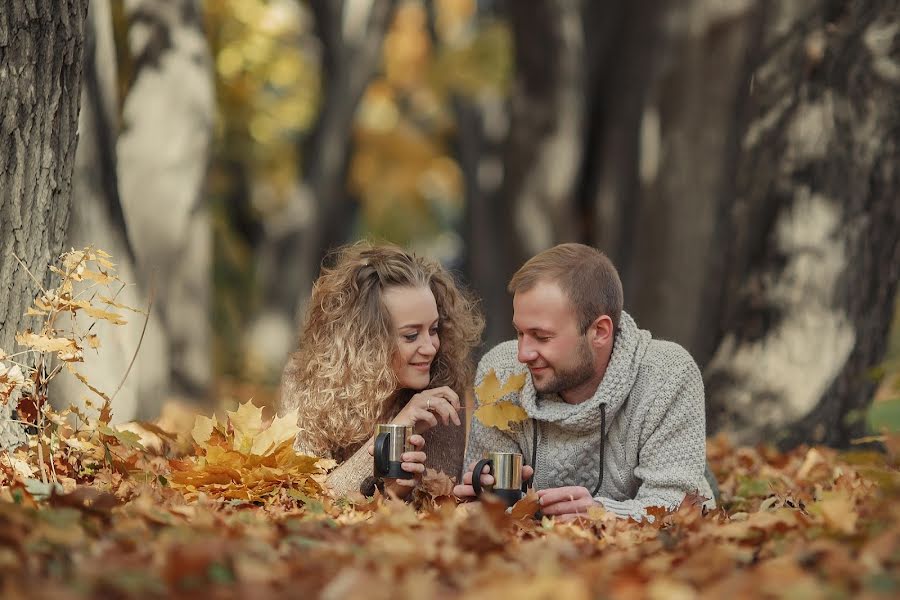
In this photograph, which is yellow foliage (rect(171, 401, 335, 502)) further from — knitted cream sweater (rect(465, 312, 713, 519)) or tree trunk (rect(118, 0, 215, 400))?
tree trunk (rect(118, 0, 215, 400))

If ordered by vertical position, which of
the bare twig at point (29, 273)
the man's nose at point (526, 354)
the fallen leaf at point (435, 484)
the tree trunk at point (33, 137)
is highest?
the tree trunk at point (33, 137)

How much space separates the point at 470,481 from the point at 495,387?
0.45 metres

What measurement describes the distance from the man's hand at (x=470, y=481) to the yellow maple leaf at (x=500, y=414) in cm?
24

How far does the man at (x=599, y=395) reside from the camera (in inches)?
166

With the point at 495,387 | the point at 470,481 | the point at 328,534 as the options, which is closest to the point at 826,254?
the point at 495,387

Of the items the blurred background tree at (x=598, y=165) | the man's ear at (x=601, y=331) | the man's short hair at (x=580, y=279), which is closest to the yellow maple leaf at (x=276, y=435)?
the man's short hair at (x=580, y=279)

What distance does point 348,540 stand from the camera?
118 inches

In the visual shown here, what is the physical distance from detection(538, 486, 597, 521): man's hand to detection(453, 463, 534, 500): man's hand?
0.19 metres

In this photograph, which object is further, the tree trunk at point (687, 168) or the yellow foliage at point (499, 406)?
the tree trunk at point (687, 168)

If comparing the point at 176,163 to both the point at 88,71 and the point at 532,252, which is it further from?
the point at 532,252

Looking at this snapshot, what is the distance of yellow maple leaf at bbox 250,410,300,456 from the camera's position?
4102 mm

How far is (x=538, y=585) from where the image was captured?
86.8 inches

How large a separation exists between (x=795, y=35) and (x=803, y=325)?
5.56ft

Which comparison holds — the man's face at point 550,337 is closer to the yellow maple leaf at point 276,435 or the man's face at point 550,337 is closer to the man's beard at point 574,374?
the man's beard at point 574,374
